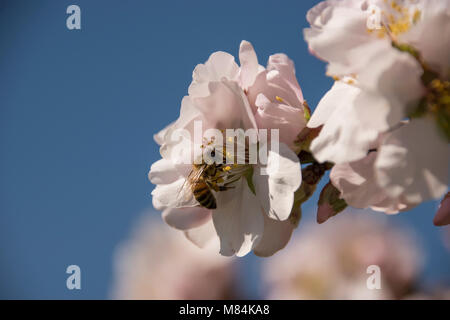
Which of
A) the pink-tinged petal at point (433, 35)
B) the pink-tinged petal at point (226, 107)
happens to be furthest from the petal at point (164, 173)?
the pink-tinged petal at point (433, 35)

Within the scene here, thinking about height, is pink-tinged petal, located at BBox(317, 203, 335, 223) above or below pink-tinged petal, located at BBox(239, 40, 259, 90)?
below

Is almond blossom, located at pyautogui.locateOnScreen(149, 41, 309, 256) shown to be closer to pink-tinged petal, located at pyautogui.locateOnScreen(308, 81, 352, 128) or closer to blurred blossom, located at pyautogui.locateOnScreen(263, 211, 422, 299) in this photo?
pink-tinged petal, located at pyautogui.locateOnScreen(308, 81, 352, 128)

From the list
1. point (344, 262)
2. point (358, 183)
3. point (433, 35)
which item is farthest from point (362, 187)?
point (344, 262)

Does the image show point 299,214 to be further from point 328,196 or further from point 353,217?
point 353,217

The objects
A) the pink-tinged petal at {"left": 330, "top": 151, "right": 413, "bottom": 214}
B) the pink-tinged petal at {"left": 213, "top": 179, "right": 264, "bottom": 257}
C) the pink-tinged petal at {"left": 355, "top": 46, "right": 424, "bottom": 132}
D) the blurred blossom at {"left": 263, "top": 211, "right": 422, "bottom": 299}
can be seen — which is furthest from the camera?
the blurred blossom at {"left": 263, "top": 211, "right": 422, "bottom": 299}

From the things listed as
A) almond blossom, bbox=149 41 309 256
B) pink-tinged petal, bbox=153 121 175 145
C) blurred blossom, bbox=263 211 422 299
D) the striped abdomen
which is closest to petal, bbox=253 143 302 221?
almond blossom, bbox=149 41 309 256

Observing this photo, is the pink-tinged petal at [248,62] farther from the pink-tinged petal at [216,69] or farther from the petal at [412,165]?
the petal at [412,165]

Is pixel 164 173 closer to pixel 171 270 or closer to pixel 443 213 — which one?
pixel 443 213
